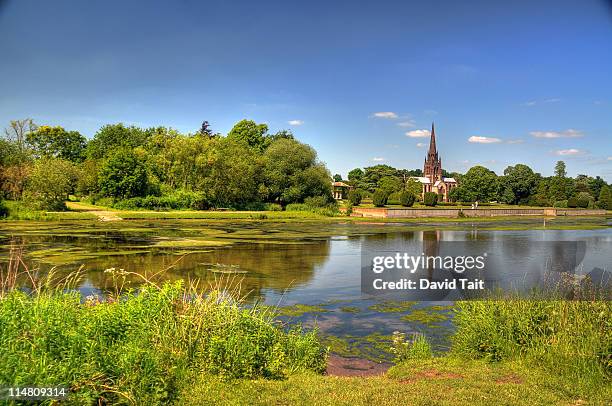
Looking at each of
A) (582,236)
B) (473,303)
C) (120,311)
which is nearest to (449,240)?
(582,236)

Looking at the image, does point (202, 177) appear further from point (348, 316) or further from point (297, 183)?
point (348, 316)

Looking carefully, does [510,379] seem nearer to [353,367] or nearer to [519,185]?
[353,367]

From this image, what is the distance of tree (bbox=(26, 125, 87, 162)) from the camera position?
88188 millimetres

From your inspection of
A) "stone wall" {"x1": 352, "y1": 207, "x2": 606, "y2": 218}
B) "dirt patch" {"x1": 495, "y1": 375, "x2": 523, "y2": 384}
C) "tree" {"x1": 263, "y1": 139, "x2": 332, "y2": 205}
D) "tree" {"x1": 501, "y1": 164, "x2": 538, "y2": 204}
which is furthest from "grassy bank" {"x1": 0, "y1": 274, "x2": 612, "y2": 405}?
"tree" {"x1": 501, "y1": 164, "x2": 538, "y2": 204}

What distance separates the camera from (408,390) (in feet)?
22.6

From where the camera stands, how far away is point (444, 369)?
812cm

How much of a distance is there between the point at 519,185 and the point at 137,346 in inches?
4591

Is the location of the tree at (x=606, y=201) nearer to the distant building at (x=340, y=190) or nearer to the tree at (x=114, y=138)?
the distant building at (x=340, y=190)

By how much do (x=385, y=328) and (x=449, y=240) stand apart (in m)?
23.6

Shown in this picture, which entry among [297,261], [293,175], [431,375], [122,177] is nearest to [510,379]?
[431,375]

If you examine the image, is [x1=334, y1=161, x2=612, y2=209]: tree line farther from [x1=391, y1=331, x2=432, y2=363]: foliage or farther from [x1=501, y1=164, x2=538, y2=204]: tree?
[x1=391, y1=331, x2=432, y2=363]: foliage

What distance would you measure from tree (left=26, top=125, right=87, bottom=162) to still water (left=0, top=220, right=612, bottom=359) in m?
58.1

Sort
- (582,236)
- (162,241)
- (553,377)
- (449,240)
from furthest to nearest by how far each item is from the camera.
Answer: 1. (582,236)
2. (449,240)
3. (162,241)
4. (553,377)

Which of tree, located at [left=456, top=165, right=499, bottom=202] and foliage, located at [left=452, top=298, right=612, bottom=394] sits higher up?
tree, located at [left=456, top=165, right=499, bottom=202]
